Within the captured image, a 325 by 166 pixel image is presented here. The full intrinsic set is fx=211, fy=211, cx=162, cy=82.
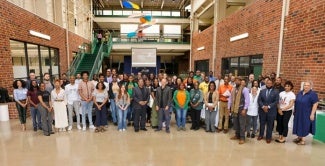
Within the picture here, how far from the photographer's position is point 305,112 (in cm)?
443

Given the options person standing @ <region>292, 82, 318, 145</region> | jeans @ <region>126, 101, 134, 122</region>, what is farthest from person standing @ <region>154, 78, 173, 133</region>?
person standing @ <region>292, 82, 318, 145</region>

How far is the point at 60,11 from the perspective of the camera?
10500 mm

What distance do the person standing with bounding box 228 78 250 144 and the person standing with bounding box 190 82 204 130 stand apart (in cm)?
87

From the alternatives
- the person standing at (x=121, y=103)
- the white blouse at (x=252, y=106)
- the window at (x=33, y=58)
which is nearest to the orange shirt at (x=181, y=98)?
the person standing at (x=121, y=103)

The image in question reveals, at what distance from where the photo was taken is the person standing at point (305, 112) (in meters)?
4.33

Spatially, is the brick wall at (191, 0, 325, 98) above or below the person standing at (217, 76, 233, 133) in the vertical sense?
above

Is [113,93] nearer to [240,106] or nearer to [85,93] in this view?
[85,93]

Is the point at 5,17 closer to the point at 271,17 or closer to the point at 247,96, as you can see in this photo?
the point at 247,96

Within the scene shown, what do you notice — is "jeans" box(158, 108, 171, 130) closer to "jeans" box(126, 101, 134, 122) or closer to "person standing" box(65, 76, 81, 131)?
"jeans" box(126, 101, 134, 122)

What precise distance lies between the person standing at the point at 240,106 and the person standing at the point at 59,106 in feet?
13.4

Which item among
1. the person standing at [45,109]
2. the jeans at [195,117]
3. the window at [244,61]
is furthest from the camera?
the window at [244,61]

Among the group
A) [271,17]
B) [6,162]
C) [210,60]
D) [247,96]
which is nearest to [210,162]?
[247,96]

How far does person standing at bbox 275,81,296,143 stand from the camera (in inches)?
177

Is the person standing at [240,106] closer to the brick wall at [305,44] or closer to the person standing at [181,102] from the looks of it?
the person standing at [181,102]
